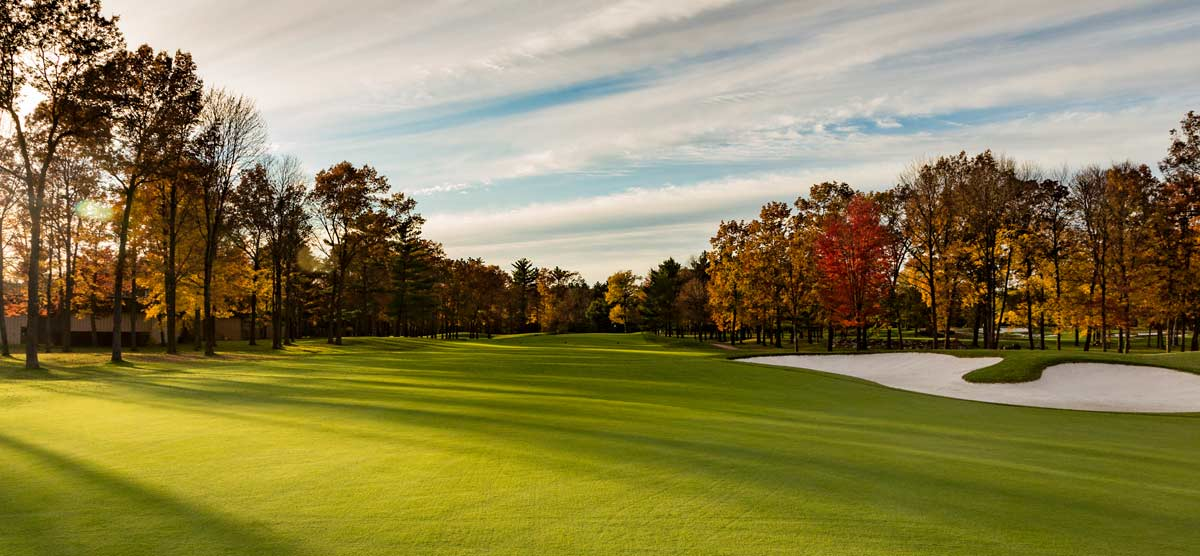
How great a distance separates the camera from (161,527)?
5.22 metres

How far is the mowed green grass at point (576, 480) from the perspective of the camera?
5.09 meters

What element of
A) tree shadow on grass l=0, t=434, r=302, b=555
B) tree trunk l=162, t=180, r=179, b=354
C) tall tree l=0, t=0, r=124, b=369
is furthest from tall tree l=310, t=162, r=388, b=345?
tree shadow on grass l=0, t=434, r=302, b=555

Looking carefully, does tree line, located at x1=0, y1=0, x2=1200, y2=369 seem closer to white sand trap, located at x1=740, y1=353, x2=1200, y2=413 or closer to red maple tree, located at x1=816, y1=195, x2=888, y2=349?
red maple tree, located at x1=816, y1=195, x2=888, y2=349

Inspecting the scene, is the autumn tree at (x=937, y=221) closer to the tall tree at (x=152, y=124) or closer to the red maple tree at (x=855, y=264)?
the red maple tree at (x=855, y=264)

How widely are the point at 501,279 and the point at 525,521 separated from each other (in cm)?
9982

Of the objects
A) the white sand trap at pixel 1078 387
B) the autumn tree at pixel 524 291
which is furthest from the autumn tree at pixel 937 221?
the autumn tree at pixel 524 291

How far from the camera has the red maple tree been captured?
44031mm

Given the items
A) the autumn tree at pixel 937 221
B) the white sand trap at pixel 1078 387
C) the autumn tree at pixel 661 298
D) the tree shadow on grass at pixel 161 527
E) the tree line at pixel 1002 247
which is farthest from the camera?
the autumn tree at pixel 661 298

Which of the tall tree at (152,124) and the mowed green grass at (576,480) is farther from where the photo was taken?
the tall tree at (152,124)

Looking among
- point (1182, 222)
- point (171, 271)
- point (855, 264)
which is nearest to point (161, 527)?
point (171, 271)

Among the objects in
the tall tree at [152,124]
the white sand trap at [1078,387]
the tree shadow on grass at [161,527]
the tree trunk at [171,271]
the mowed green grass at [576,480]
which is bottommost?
the white sand trap at [1078,387]

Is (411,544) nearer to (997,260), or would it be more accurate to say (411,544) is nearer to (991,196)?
(991,196)

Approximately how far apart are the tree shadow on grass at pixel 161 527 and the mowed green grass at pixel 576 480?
0.03 meters

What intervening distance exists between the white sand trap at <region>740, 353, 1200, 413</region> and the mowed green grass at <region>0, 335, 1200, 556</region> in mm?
3298
